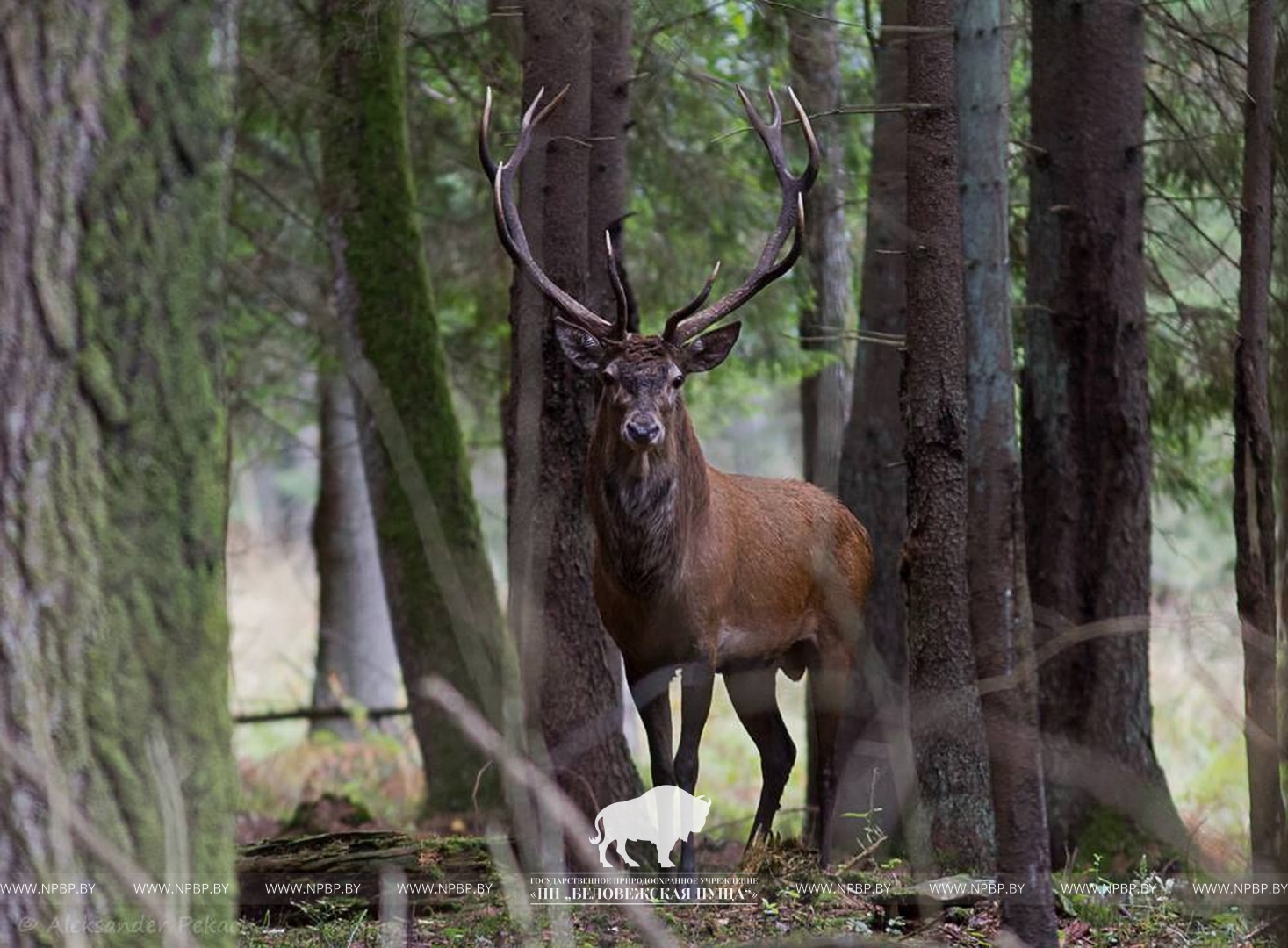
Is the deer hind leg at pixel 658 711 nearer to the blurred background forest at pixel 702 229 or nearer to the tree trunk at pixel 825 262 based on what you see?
the blurred background forest at pixel 702 229

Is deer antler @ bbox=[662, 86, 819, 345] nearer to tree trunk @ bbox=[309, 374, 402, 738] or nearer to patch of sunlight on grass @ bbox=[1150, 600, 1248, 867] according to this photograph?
patch of sunlight on grass @ bbox=[1150, 600, 1248, 867]

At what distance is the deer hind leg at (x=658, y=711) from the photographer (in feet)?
24.1

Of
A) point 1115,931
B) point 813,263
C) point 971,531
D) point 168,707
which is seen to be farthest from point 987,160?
point 813,263

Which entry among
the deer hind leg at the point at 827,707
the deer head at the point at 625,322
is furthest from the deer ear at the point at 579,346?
the deer hind leg at the point at 827,707

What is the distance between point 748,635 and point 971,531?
2.73m

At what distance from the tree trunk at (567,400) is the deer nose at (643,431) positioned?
2.03 ft

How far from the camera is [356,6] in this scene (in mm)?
8016

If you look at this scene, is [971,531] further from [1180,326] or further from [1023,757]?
[1180,326]

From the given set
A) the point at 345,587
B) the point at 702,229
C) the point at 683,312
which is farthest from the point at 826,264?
the point at 345,587

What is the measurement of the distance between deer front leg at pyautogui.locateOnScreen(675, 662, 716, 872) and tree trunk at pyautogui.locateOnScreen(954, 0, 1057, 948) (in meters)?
1.87

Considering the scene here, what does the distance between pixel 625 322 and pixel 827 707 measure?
2500 millimetres

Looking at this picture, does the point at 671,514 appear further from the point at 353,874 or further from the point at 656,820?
the point at 353,874

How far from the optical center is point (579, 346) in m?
7.33

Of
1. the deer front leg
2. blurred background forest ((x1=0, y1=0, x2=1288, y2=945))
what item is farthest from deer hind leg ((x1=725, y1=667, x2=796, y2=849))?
the deer front leg
